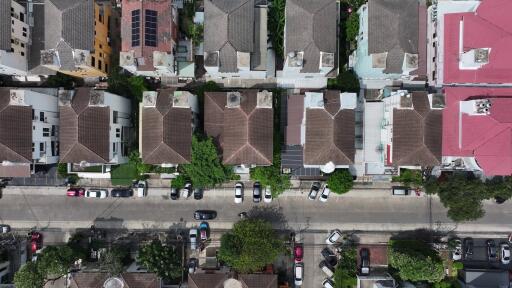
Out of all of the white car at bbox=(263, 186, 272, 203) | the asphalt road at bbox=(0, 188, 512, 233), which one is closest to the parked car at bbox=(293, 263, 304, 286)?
the asphalt road at bbox=(0, 188, 512, 233)

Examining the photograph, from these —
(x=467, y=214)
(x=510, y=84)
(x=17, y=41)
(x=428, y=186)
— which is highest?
(x=17, y=41)

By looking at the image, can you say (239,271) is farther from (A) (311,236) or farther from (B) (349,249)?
(B) (349,249)

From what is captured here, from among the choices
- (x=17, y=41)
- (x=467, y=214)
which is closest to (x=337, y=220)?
(x=467, y=214)

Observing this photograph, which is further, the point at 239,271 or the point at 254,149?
the point at 239,271

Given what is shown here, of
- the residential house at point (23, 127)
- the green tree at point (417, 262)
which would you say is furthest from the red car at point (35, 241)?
the green tree at point (417, 262)

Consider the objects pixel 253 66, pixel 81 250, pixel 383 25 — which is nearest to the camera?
pixel 383 25

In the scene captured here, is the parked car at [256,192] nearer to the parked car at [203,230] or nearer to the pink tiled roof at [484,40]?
the parked car at [203,230]
